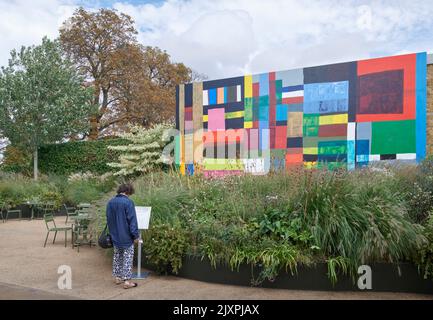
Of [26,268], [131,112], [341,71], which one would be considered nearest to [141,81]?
[131,112]

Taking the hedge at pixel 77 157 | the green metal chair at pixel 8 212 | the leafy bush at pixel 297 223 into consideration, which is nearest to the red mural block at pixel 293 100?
the leafy bush at pixel 297 223

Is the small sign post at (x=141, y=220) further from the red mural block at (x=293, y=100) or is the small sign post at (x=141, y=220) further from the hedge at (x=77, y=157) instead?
the hedge at (x=77, y=157)

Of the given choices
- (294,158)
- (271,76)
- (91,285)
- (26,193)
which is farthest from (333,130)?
(26,193)

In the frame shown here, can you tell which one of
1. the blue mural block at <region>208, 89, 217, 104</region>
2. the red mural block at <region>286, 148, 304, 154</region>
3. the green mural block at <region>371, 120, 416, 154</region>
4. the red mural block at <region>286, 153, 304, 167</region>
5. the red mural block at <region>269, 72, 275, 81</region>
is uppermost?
the red mural block at <region>269, 72, 275, 81</region>

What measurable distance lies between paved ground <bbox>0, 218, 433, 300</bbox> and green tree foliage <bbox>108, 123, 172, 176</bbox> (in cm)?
987

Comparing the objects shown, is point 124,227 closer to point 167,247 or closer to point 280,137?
point 167,247

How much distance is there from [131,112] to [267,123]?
54.8 ft

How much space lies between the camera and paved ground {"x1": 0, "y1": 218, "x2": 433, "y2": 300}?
570 cm

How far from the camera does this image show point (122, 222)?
20.1ft

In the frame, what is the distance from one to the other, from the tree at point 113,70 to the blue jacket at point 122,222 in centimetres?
2326

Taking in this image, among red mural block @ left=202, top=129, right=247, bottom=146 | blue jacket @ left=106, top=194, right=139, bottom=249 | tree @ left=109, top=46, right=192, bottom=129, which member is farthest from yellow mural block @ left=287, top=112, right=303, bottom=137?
tree @ left=109, top=46, right=192, bottom=129

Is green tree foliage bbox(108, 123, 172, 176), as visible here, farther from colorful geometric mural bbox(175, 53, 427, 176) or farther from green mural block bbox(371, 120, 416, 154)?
green mural block bbox(371, 120, 416, 154)

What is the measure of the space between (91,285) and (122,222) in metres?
1.14

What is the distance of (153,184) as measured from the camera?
930cm
